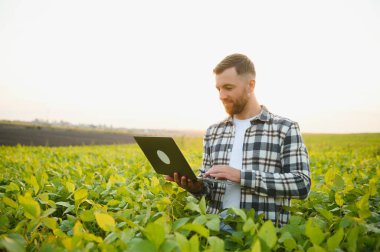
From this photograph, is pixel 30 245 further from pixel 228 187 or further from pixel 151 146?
pixel 228 187

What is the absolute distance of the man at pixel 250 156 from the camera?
188cm

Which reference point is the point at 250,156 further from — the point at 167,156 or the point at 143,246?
the point at 143,246

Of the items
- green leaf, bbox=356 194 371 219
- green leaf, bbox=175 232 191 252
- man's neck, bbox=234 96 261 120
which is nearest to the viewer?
green leaf, bbox=175 232 191 252

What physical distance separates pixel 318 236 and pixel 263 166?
1.03m

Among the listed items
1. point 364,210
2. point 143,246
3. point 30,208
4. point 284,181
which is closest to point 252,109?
point 284,181

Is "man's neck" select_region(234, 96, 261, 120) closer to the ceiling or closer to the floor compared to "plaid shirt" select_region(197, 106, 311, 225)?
closer to the ceiling

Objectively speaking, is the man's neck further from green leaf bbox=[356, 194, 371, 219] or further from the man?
green leaf bbox=[356, 194, 371, 219]

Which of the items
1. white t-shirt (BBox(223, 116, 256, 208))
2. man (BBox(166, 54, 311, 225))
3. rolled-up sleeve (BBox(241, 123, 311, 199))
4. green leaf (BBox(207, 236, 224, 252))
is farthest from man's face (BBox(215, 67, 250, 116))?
green leaf (BBox(207, 236, 224, 252))

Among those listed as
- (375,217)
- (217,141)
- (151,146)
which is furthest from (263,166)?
(151,146)

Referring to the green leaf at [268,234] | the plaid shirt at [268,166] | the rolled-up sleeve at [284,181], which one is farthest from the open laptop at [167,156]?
the green leaf at [268,234]

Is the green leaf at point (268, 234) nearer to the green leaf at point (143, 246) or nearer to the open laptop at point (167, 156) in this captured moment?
the green leaf at point (143, 246)

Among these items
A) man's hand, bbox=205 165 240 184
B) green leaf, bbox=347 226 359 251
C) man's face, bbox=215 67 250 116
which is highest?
man's face, bbox=215 67 250 116

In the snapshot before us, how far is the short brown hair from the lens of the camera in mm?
2260

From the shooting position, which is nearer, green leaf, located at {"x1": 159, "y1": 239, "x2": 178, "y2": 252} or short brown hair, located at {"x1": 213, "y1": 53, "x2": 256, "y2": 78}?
green leaf, located at {"x1": 159, "y1": 239, "x2": 178, "y2": 252}
